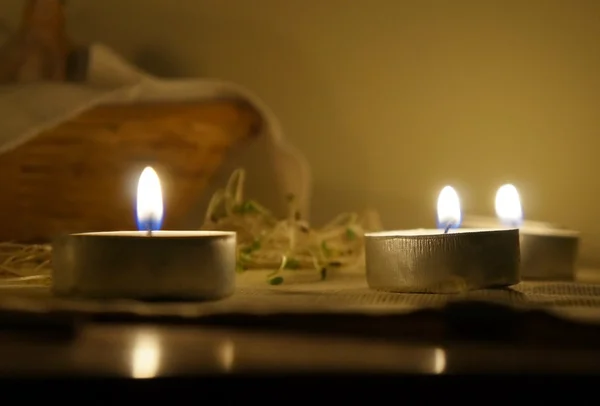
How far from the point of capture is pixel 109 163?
2.72ft

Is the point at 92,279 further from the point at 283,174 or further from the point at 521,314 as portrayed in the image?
the point at 283,174

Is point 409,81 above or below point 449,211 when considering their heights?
above

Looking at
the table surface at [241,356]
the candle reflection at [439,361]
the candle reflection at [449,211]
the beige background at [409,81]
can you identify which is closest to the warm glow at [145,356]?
the table surface at [241,356]

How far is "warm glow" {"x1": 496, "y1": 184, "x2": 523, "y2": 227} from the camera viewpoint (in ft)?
2.54

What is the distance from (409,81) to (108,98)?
1.45 feet

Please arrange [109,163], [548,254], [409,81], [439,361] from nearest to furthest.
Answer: [439,361] → [548,254] → [109,163] → [409,81]

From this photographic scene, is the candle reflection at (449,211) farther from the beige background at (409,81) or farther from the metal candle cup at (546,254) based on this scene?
the beige background at (409,81)

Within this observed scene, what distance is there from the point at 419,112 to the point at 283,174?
9.2 inches

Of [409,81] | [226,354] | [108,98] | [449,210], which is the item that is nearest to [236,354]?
[226,354]

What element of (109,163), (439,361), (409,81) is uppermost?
(409,81)

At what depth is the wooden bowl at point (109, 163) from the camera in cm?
78

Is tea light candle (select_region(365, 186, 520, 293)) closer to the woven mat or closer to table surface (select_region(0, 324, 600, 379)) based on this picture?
the woven mat

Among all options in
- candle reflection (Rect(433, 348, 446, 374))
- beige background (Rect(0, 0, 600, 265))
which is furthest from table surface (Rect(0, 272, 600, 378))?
beige background (Rect(0, 0, 600, 265))

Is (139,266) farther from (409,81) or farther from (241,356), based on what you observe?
(409,81)
